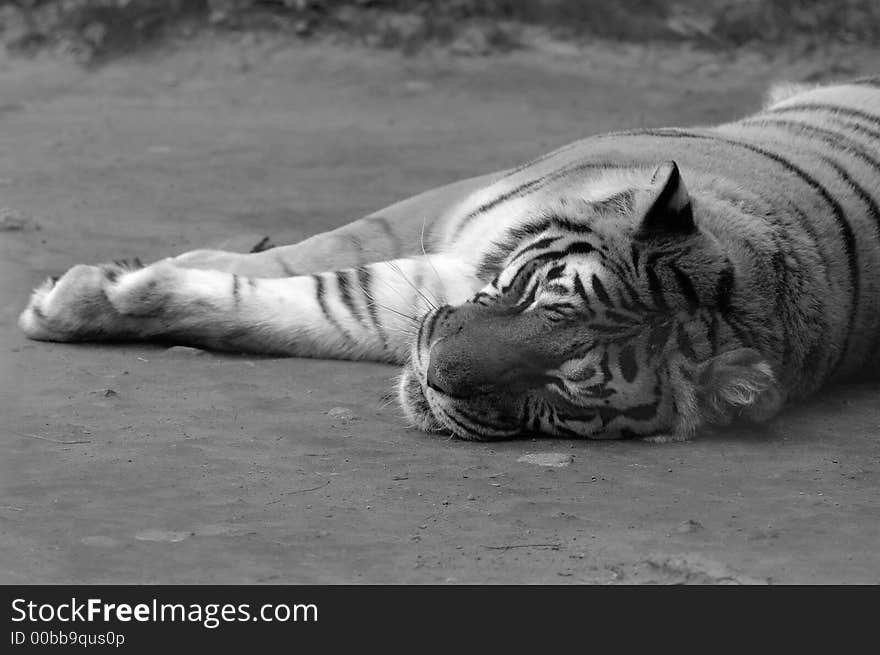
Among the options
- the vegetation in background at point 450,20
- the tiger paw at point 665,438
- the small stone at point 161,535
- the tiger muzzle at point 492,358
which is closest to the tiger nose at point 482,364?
the tiger muzzle at point 492,358

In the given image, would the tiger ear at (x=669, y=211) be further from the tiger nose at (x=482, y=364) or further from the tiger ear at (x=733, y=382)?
the tiger nose at (x=482, y=364)

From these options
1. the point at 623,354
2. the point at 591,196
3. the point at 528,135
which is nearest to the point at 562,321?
the point at 623,354

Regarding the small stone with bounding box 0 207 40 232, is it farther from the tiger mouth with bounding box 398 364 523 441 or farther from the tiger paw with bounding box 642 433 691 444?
the tiger paw with bounding box 642 433 691 444

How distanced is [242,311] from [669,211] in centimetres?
125

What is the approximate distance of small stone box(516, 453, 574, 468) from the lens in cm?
317

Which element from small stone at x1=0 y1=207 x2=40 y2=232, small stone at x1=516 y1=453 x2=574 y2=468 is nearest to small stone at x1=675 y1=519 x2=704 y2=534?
small stone at x1=516 y1=453 x2=574 y2=468

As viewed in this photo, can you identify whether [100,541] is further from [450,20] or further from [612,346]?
[450,20]

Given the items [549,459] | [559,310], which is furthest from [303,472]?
[559,310]

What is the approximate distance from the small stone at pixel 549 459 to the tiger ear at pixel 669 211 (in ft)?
1.68

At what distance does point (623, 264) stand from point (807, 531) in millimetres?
777

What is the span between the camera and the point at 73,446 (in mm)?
3209

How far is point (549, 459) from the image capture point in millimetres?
3197

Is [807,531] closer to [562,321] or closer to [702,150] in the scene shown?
[562,321]

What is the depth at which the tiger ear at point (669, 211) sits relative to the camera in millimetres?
3211
